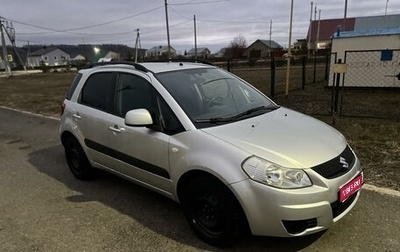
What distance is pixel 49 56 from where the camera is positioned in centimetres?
10694

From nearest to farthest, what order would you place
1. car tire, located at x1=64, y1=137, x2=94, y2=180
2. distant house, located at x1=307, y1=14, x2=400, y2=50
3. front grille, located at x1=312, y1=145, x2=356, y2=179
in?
front grille, located at x1=312, y1=145, x2=356, y2=179 < car tire, located at x1=64, y1=137, x2=94, y2=180 < distant house, located at x1=307, y1=14, x2=400, y2=50

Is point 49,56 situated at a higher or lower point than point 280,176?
lower

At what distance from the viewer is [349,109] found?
9.02 metres

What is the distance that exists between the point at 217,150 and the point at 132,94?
4.72ft

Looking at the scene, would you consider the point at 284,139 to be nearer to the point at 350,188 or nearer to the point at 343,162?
the point at 343,162

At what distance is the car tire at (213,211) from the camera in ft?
9.45

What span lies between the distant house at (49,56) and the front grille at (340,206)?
110 m

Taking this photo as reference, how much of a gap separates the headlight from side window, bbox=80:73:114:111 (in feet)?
7.11

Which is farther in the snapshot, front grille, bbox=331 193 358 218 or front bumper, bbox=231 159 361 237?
front grille, bbox=331 193 358 218

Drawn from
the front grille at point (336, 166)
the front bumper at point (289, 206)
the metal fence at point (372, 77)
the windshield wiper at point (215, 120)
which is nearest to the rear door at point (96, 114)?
the windshield wiper at point (215, 120)

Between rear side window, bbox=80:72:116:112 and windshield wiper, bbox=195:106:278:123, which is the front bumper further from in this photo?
rear side window, bbox=80:72:116:112

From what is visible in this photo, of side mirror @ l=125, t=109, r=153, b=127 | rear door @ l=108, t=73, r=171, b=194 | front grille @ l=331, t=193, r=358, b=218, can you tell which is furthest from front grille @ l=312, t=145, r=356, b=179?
side mirror @ l=125, t=109, r=153, b=127

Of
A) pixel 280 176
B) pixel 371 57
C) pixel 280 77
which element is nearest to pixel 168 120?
pixel 280 176

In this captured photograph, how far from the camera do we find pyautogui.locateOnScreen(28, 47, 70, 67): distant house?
104 meters
